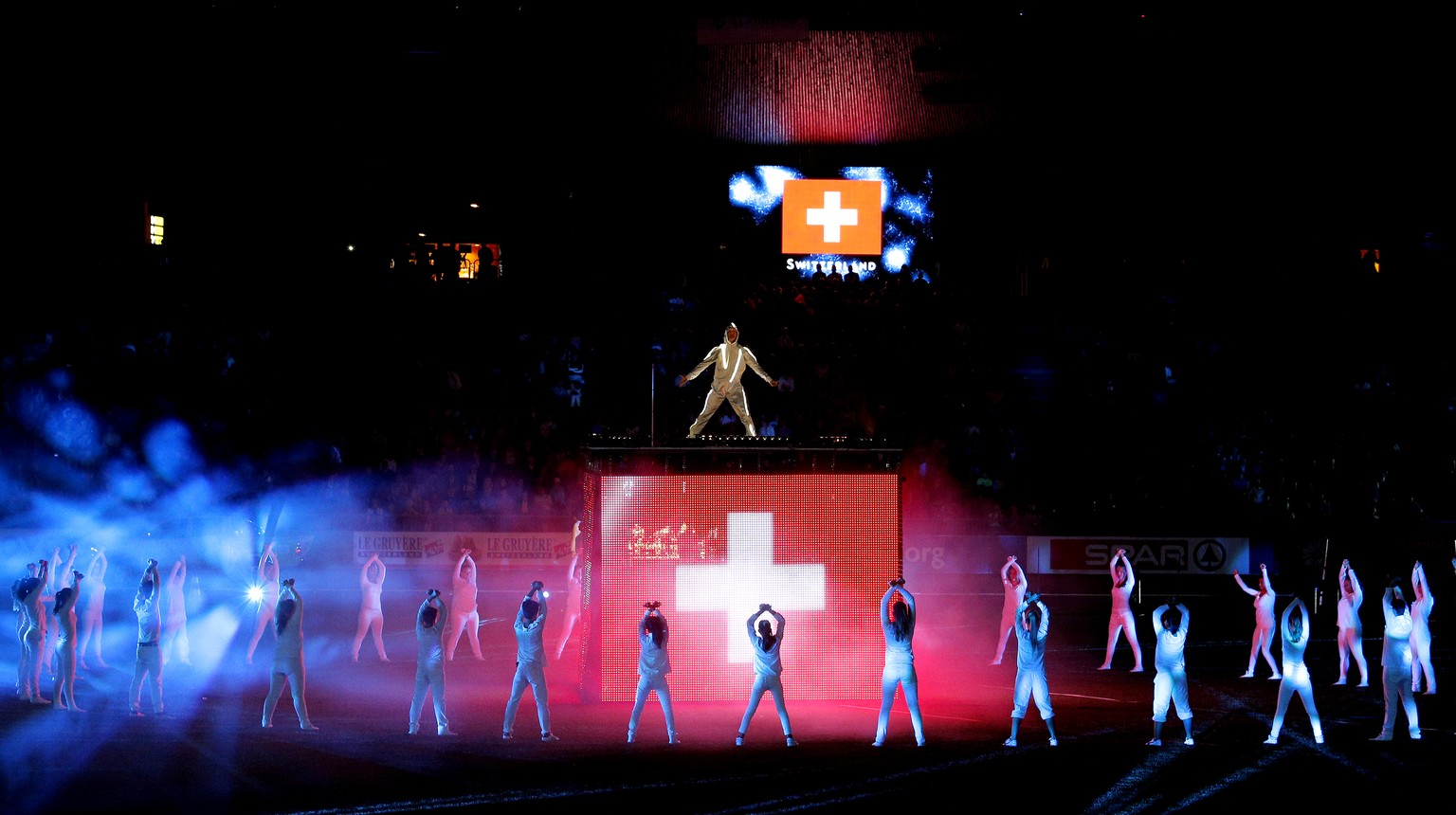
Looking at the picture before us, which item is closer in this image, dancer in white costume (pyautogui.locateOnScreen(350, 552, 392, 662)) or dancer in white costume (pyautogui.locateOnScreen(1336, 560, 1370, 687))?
dancer in white costume (pyautogui.locateOnScreen(1336, 560, 1370, 687))

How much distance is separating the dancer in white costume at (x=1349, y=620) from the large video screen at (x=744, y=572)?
6045 mm

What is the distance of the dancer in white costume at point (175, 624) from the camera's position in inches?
730

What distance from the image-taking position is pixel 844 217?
103 feet

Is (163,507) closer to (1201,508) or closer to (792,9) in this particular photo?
(792,9)

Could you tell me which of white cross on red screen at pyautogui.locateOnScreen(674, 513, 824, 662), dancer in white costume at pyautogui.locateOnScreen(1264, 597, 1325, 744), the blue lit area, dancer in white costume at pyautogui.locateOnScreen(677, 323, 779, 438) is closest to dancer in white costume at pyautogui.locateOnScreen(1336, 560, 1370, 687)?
dancer in white costume at pyautogui.locateOnScreen(1264, 597, 1325, 744)

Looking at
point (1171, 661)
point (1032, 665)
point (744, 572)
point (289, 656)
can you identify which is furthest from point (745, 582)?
point (289, 656)

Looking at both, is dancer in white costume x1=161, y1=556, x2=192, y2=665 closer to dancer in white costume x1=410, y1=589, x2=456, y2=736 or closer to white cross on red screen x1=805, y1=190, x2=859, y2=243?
dancer in white costume x1=410, y1=589, x2=456, y2=736

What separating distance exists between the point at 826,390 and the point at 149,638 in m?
14.5


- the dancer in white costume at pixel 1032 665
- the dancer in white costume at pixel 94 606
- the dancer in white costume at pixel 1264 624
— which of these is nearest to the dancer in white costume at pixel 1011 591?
the dancer in white costume at pixel 1264 624

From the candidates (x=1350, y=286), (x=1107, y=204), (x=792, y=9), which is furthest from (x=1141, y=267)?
(x=792, y=9)

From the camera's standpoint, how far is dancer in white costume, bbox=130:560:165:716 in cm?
1480

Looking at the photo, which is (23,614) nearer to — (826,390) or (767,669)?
(767,669)

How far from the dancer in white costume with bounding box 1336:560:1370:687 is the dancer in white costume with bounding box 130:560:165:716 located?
579 inches

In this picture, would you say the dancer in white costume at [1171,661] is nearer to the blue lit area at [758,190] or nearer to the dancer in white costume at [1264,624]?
the dancer in white costume at [1264,624]
